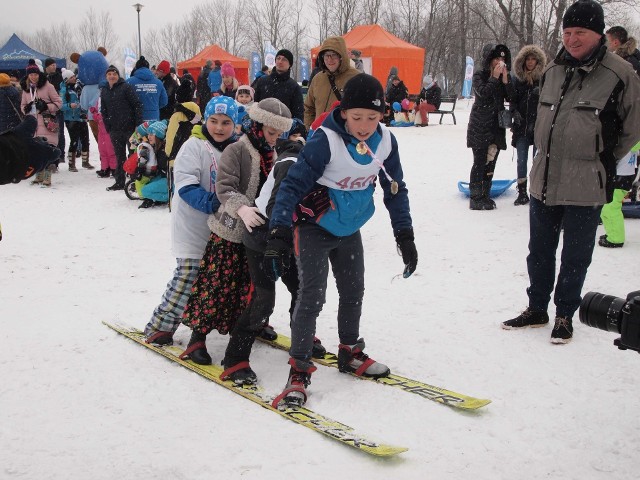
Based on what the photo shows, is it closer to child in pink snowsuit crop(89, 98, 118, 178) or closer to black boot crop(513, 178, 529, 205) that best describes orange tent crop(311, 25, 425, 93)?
child in pink snowsuit crop(89, 98, 118, 178)

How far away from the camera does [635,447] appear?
298cm

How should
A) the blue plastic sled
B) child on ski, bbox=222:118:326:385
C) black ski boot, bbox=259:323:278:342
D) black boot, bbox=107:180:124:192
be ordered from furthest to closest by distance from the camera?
black boot, bbox=107:180:124:192 → the blue plastic sled → black ski boot, bbox=259:323:278:342 → child on ski, bbox=222:118:326:385

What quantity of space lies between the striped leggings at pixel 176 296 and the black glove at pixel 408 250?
1.34 metres

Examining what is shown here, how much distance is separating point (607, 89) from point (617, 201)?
249 centimetres

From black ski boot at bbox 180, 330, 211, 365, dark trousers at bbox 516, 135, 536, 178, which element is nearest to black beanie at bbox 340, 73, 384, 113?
black ski boot at bbox 180, 330, 211, 365

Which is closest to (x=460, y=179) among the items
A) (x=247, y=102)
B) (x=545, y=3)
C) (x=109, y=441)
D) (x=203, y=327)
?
(x=247, y=102)

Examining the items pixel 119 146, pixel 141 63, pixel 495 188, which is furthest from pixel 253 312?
pixel 141 63

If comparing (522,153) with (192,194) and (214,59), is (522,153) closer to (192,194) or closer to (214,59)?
(192,194)

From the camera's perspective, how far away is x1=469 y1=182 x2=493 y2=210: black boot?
820cm

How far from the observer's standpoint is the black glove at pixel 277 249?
3.23 meters

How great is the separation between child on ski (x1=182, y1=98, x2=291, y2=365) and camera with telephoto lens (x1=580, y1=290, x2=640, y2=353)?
70.8 inches

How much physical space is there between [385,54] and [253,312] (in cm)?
2365

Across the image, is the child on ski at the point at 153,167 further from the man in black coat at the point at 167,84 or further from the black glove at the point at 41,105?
the man in black coat at the point at 167,84

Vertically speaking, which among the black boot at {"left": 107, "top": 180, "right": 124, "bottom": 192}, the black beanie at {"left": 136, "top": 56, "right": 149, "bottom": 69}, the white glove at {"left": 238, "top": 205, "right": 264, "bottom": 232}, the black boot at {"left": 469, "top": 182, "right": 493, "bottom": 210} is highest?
the black beanie at {"left": 136, "top": 56, "right": 149, "bottom": 69}
